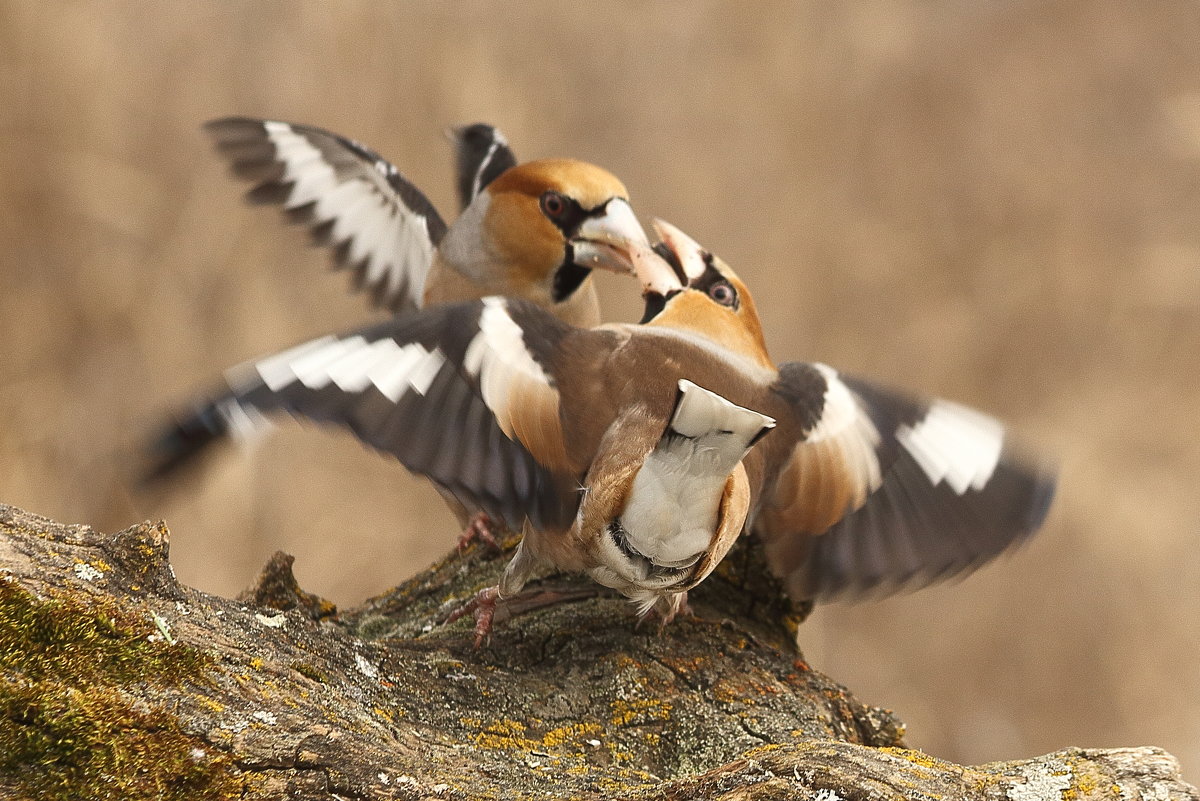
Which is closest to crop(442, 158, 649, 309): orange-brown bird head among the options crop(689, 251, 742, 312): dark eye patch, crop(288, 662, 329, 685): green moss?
crop(689, 251, 742, 312): dark eye patch

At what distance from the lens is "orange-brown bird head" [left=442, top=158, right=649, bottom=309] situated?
4.01m

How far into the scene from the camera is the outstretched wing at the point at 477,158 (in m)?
4.78

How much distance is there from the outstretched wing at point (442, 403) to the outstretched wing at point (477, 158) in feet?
7.46

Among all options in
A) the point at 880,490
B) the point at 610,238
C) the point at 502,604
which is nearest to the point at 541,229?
the point at 610,238

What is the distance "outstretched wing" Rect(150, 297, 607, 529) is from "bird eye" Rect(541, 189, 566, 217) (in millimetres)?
1530

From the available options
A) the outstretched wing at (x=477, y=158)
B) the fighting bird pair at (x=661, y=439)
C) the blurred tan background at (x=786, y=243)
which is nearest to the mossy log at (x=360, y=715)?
the fighting bird pair at (x=661, y=439)

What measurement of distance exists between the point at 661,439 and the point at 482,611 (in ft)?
2.59

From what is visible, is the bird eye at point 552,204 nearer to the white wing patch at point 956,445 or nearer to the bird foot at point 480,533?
the bird foot at point 480,533

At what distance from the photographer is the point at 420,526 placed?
708 cm

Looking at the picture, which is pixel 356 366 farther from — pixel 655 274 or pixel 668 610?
pixel 655 274

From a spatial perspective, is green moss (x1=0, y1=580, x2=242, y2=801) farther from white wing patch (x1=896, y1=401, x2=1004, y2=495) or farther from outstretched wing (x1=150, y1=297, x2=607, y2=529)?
white wing patch (x1=896, y1=401, x2=1004, y2=495)

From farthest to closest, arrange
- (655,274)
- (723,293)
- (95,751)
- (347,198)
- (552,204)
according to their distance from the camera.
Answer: (347,198)
(552,204)
(655,274)
(723,293)
(95,751)

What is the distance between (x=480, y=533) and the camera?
372 cm

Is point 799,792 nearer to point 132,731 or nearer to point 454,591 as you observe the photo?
point 132,731
